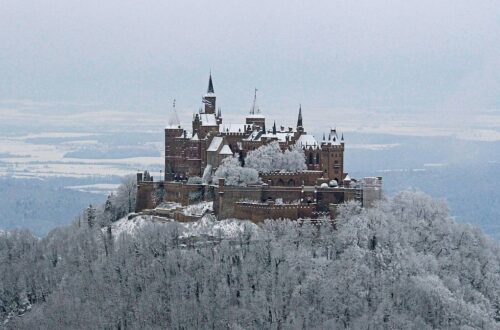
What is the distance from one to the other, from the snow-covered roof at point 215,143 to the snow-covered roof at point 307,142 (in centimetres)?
582

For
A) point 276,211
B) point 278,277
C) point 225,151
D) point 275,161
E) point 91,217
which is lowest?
point 278,277

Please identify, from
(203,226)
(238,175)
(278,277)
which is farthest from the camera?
(238,175)

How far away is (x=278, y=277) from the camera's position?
72000 millimetres

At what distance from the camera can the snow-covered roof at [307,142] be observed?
8606cm

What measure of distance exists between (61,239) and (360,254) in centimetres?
2448

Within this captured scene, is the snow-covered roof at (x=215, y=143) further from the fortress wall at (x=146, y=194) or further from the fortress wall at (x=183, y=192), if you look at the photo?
the fortress wall at (x=146, y=194)

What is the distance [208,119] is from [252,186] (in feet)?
31.6

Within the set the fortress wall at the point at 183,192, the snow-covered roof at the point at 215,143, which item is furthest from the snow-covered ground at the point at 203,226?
the snow-covered roof at the point at 215,143

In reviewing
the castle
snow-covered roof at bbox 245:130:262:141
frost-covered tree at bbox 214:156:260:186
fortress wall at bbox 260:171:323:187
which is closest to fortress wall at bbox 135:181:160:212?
the castle

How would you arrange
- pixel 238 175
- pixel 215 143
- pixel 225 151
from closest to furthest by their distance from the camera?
pixel 238 175, pixel 225 151, pixel 215 143

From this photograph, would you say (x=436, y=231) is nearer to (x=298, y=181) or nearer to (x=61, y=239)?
(x=298, y=181)

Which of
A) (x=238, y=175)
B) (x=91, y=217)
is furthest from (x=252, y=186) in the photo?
(x=91, y=217)

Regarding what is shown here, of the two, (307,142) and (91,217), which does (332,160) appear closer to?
(307,142)

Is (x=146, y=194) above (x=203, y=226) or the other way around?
above
